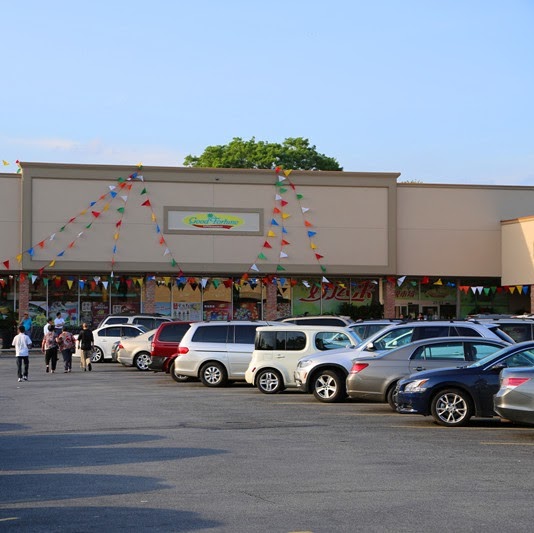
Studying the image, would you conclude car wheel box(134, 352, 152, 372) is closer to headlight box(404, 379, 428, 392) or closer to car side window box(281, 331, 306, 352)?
car side window box(281, 331, 306, 352)

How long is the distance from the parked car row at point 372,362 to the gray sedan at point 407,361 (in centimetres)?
2

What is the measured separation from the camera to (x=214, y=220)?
161 feet

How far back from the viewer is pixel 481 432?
1684cm

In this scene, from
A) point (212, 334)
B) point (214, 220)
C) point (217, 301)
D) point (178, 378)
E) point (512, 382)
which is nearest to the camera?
point (512, 382)

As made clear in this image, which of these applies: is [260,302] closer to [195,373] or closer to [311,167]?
[195,373]

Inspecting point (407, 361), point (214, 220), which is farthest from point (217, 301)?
point (407, 361)

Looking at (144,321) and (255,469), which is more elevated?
(144,321)

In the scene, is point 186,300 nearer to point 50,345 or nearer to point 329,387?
point 50,345

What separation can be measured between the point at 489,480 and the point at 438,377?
6.02 m

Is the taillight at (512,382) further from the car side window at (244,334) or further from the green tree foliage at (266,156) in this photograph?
the green tree foliage at (266,156)

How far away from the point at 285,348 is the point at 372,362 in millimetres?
4429

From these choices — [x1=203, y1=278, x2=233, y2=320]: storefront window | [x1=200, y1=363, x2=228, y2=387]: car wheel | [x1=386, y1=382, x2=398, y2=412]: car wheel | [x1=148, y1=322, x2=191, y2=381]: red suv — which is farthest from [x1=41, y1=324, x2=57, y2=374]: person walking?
[x1=203, y1=278, x2=233, y2=320]: storefront window

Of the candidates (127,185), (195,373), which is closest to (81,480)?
(195,373)

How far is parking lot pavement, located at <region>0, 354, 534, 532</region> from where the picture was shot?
959cm
